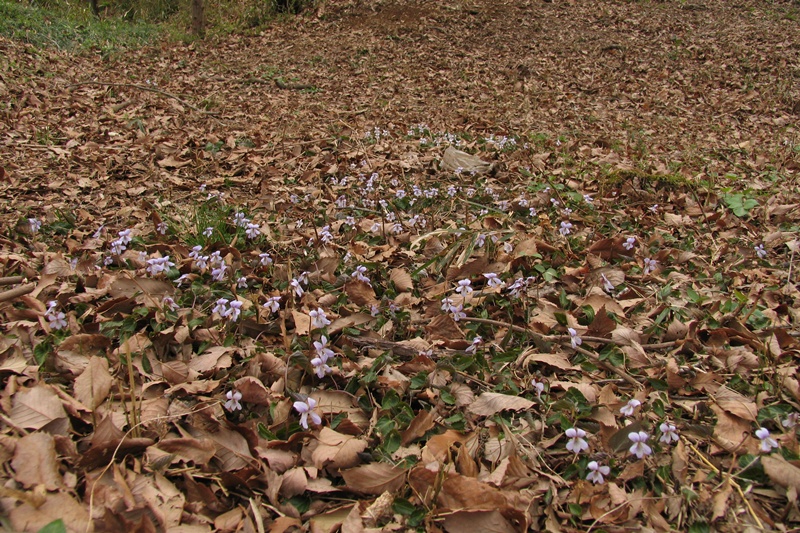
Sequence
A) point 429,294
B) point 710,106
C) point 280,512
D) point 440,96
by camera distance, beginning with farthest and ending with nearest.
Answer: point 440,96, point 710,106, point 429,294, point 280,512

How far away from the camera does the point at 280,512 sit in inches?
53.2

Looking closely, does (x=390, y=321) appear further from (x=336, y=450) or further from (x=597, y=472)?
(x=597, y=472)

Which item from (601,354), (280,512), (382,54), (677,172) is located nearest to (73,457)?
(280,512)

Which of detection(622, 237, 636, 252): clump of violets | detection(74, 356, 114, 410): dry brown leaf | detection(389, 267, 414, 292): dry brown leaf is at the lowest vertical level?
detection(389, 267, 414, 292): dry brown leaf

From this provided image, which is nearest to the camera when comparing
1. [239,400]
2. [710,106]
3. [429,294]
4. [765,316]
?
[239,400]

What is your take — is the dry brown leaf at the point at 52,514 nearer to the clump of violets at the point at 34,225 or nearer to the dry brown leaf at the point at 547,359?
the dry brown leaf at the point at 547,359

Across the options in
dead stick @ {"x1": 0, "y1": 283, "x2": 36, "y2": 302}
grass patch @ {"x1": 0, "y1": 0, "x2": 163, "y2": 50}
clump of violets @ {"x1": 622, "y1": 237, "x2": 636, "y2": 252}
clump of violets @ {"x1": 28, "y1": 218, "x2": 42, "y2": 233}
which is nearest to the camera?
dead stick @ {"x1": 0, "y1": 283, "x2": 36, "y2": 302}

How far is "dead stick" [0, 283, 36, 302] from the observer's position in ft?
6.42

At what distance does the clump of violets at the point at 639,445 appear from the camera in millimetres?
1357

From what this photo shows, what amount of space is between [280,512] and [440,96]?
623cm

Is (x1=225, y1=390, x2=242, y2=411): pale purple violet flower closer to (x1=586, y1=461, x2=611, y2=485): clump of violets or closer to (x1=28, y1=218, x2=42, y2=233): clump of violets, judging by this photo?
(x1=586, y1=461, x2=611, y2=485): clump of violets

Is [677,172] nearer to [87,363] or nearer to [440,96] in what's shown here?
[440,96]

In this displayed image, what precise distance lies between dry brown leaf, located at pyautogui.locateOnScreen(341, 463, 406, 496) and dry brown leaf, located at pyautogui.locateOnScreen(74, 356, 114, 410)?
84 cm

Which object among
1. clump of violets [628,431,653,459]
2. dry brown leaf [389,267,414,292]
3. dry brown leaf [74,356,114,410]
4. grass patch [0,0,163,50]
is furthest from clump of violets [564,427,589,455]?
grass patch [0,0,163,50]
